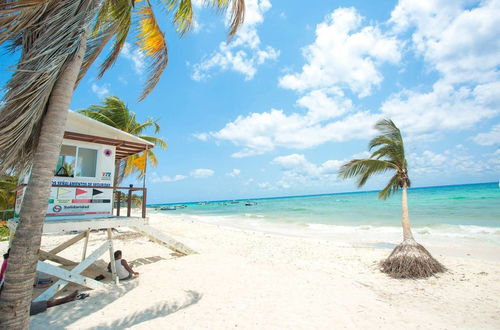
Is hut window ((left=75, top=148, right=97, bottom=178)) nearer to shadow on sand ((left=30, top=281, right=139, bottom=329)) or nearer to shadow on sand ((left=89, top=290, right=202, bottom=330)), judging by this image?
shadow on sand ((left=30, top=281, right=139, bottom=329))

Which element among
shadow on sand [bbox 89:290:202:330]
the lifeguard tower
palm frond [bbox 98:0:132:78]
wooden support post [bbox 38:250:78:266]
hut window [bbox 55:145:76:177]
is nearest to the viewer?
palm frond [bbox 98:0:132:78]

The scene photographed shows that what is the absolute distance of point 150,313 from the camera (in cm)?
500

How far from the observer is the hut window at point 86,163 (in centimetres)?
727

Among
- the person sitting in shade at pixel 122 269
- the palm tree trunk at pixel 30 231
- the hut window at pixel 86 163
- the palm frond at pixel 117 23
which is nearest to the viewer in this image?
the palm tree trunk at pixel 30 231

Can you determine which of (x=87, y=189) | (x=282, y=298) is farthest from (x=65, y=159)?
(x=282, y=298)

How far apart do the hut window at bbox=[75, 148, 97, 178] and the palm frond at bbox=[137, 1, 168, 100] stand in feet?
10.4

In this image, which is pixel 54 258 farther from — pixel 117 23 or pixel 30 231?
pixel 117 23

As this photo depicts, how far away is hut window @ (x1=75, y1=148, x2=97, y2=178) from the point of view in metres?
7.27

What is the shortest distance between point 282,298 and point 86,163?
654 cm

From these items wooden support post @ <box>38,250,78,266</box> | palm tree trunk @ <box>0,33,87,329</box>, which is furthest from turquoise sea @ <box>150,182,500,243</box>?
palm tree trunk @ <box>0,33,87,329</box>

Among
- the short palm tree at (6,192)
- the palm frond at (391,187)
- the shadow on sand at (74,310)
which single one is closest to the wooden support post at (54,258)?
the shadow on sand at (74,310)

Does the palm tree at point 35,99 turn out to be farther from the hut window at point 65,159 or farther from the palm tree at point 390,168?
the palm tree at point 390,168

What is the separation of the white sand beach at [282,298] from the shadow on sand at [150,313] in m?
0.02

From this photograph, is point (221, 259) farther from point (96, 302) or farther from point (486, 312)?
point (486, 312)
